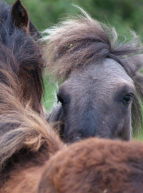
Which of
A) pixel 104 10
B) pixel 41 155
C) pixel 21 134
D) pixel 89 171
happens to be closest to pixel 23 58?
pixel 21 134

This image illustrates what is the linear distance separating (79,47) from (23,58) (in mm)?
792

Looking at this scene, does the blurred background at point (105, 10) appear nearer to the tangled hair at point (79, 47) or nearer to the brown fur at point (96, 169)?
the tangled hair at point (79, 47)

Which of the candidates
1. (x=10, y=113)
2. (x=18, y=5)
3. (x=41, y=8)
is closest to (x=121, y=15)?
(x=41, y=8)

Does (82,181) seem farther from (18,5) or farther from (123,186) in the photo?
(18,5)

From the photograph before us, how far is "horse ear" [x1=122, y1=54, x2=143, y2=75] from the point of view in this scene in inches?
134

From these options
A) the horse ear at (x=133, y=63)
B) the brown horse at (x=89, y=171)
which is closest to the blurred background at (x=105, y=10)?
the horse ear at (x=133, y=63)

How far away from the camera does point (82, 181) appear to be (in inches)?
51.6

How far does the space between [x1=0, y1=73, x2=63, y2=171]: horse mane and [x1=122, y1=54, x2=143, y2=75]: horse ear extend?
1437 mm

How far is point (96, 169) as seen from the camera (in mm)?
1309

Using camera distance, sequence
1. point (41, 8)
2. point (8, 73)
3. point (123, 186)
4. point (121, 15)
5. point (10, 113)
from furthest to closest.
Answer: point (121, 15)
point (41, 8)
point (8, 73)
point (10, 113)
point (123, 186)

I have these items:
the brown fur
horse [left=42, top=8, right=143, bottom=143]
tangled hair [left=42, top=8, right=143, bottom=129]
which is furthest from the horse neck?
tangled hair [left=42, top=8, right=143, bottom=129]

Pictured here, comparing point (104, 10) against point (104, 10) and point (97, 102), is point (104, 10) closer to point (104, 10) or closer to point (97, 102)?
point (104, 10)

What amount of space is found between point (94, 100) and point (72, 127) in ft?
0.86

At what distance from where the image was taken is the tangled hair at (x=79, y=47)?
3232 mm
